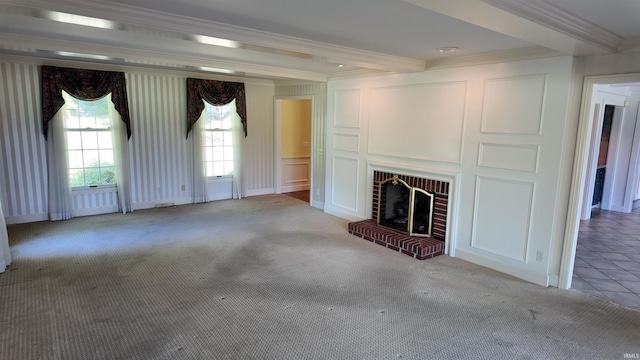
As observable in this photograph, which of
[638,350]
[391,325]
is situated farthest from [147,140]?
[638,350]

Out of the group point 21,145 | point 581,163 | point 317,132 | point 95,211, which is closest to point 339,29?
point 581,163

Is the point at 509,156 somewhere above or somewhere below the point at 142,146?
above

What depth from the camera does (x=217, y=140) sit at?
23.9 feet

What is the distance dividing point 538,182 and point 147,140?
5994 mm

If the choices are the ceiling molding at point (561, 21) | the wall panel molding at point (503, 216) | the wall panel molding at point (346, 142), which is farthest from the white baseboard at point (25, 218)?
the ceiling molding at point (561, 21)

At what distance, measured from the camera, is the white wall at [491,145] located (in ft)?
12.1

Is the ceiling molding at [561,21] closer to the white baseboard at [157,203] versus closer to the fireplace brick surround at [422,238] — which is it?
the fireplace brick surround at [422,238]

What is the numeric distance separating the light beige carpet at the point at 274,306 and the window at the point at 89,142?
128 cm

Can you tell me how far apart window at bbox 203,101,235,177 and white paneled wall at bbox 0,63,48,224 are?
8.44 ft

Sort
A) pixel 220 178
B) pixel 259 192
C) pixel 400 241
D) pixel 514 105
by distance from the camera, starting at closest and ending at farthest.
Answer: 1. pixel 514 105
2. pixel 400 241
3. pixel 220 178
4. pixel 259 192

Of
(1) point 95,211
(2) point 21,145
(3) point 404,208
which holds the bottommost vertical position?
(1) point 95,211

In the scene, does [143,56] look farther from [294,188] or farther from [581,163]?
[581,163]

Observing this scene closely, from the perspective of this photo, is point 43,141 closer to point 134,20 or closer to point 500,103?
point 134,20

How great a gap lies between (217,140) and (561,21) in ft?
19.8
